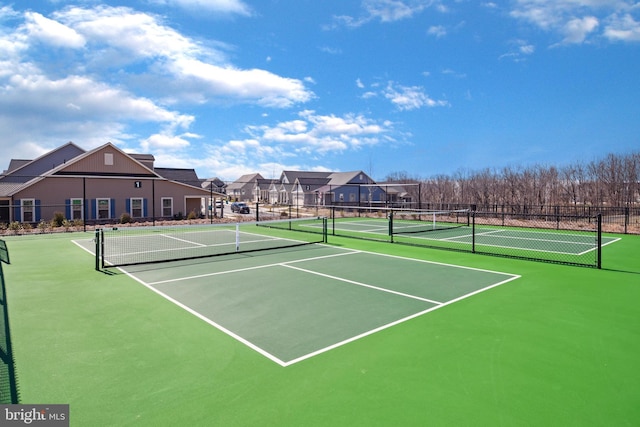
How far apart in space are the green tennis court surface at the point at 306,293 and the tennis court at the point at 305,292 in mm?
17

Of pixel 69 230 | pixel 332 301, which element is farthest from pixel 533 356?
pixel 69 230

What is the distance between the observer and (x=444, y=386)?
474 centimetres

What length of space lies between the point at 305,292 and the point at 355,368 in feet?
13.3

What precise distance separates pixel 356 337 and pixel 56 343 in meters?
4.79

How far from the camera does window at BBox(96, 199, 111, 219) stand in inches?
1169

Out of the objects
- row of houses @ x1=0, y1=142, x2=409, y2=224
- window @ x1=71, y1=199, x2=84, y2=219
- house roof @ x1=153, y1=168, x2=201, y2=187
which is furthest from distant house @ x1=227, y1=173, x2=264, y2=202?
window @ x1=71, y1=199, x2=84, y2=219

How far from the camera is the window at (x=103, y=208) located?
97.4 feet

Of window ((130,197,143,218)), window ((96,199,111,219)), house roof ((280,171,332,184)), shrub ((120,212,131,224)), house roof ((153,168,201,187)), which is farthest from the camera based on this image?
house roof ((280,171,332,184))

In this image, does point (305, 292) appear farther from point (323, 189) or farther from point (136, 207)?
point (323, 189)

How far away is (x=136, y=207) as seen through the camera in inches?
1248

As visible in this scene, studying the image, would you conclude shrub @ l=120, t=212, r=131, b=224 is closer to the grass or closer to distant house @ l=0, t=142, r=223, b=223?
distant house @ l=0, t=142, r=223, b=223

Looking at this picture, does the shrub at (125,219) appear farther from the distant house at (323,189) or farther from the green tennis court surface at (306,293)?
the distant house at (323,189)

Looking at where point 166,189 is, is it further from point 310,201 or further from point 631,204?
point 631,204

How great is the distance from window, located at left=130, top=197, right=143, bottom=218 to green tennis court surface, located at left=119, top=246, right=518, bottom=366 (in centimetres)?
2136
